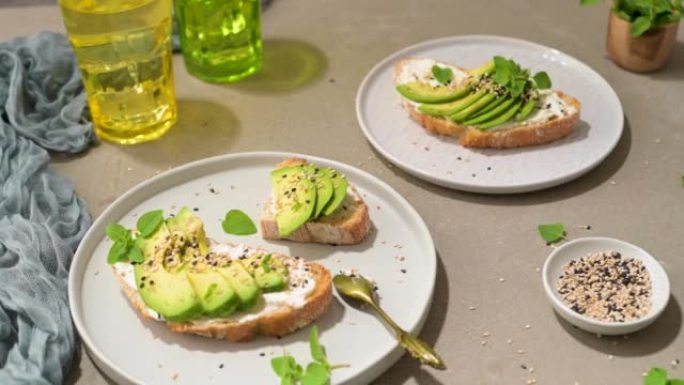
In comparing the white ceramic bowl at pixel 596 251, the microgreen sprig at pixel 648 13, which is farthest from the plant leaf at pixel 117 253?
the microgreen sprig at pixel 648 13

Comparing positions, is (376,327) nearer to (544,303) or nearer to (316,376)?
(316,376)

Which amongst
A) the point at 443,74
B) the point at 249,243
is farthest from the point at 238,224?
the point at 443,74

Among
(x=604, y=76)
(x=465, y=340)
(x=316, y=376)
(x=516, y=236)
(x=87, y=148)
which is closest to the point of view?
(x=316, y=376)

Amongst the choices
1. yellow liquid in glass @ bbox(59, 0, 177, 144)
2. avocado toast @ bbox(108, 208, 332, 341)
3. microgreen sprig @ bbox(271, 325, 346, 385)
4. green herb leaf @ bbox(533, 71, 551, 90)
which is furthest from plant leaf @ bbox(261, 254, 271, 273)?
green herb leaf @ bbox(533, 71, 551, 90)

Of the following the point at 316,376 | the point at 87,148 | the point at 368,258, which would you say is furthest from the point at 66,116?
the point at 316,376

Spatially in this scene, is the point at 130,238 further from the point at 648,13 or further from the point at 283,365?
the point at 648,13

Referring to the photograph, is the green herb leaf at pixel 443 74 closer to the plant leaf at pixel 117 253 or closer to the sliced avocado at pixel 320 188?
the sliced avocado at pixel 320 188
